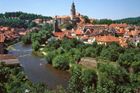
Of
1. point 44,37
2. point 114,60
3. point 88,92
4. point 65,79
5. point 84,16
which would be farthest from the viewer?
point 84,16

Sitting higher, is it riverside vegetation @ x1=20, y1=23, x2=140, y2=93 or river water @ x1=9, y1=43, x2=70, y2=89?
riverside vegetation @ x1=20, y1=23, x2=140, y2=93

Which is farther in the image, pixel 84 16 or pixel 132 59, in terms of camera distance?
pixel 84 16

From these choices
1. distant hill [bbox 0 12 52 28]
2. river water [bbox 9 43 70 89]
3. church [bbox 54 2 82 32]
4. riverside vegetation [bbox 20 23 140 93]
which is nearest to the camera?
riverside vegetation [bbox 20 23 140 93]

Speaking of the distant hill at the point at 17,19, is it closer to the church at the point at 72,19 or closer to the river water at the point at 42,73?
the church at the point at 72,19

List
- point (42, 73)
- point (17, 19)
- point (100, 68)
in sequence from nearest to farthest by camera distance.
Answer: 1. point (100, 68)
2. point (42, 73)
3. point (17, 19)

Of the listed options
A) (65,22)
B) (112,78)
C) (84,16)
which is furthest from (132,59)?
(84,16)

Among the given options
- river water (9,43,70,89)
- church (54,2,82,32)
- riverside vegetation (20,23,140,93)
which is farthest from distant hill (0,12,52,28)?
river water (9,43,70,89)

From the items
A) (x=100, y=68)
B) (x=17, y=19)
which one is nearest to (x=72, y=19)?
(x=17, y=19)

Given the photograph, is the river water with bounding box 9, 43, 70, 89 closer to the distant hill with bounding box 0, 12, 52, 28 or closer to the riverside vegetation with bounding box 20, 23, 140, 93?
the riverside vegetation with bounding box 20, 23, 140, 93

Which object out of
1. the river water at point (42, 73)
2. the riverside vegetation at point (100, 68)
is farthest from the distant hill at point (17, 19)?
the river water at point (42, 73)

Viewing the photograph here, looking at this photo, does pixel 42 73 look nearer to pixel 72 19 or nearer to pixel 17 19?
pixel 72 19

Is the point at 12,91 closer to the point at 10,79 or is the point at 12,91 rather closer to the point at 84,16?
the point at 10,79
